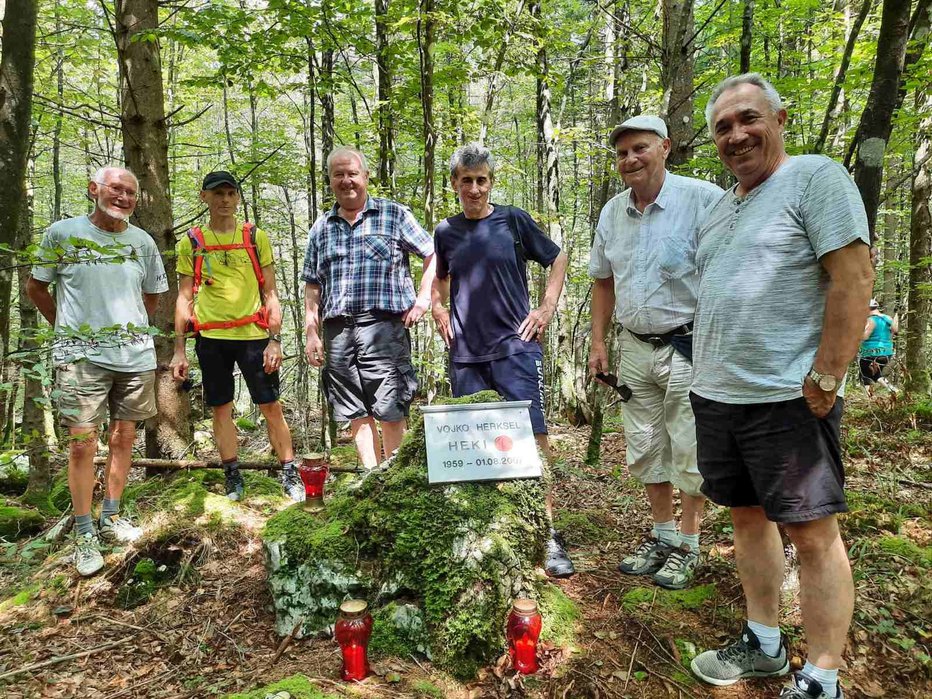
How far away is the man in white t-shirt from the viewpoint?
3.48 metres

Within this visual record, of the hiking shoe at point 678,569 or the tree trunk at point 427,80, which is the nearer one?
the hiking shoe at point 678,569

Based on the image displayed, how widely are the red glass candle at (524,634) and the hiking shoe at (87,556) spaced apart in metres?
2.85

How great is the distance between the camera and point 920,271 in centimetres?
689

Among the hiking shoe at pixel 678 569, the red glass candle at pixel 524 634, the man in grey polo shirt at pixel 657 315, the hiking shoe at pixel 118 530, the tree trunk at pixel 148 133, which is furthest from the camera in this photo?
the tree trunk at pixel 148 133

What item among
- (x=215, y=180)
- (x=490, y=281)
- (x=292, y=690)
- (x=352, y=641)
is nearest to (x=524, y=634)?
(x=352, y=641)

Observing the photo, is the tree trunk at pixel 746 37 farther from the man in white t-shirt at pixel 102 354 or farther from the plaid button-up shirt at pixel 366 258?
the man in white t-shirt at pixel 102 354

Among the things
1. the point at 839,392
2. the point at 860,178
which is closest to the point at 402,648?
the point at 839,392

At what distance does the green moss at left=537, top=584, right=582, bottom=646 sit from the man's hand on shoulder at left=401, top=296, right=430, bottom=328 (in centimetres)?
192

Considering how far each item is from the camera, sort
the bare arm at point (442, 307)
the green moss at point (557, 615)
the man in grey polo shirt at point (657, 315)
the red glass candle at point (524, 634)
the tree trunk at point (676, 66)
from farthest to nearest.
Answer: the tree trunk at point (676, 66)
the bare arm at point (442, 307)
the man in grey polo shirt at point (657, 315)
the green moss at point (557, 615)
the red glass candle at point (524, 634)

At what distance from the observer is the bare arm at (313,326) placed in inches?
157

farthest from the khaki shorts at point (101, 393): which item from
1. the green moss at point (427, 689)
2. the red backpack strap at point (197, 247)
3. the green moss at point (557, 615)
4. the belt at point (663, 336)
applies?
the belt at point (663, 336)

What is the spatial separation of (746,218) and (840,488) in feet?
3.63

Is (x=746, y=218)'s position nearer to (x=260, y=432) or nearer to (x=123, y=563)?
(x=123, y=563)

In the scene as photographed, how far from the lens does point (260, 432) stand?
354 inches
